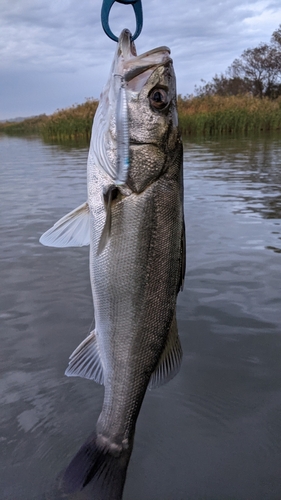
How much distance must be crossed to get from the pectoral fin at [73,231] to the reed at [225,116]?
78.0 ft

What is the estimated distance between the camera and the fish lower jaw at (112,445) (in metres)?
2.22

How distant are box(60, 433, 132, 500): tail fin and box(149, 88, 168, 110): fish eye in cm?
165

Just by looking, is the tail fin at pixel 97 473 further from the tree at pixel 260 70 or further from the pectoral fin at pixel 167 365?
the tree at pixel 260 70

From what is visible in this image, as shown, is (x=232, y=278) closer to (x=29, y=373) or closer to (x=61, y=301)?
(x=61, y=301)

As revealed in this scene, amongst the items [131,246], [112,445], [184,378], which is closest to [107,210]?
[131,246]

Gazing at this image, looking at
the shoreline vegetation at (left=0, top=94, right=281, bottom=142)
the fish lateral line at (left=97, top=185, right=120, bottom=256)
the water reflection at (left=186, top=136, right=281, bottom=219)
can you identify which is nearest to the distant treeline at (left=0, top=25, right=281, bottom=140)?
the shoreline vegetation at (left=0, top=94, right=281, bottom=142)

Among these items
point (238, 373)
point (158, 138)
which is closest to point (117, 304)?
point (158, 138)

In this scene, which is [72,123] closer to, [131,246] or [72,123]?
[72,123]

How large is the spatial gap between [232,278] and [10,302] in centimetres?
245

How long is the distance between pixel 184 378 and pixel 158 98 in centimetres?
218

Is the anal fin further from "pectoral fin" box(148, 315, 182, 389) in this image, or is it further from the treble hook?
the treble hook

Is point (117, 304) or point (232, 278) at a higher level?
point (117, 304)

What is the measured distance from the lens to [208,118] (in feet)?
84.2

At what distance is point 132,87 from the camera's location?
7.34ft
